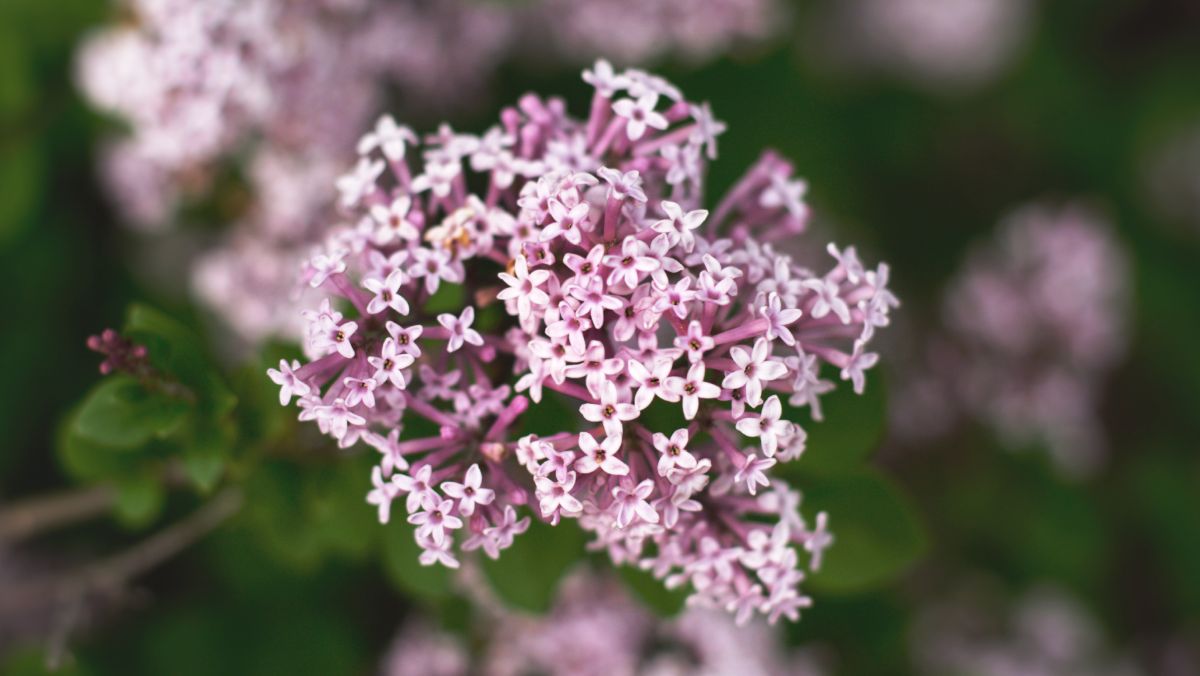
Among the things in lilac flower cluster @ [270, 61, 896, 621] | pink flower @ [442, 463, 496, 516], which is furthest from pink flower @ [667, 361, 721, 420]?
pink flower @ [442, 463, 496, 516]

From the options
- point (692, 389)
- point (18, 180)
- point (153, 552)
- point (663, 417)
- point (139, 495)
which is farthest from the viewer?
Answer: point (18, 180)

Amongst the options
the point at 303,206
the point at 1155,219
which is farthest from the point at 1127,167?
the point at 303,206

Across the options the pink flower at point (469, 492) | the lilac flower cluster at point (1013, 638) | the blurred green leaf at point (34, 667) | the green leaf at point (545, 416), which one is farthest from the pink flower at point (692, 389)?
the lilac flower cluster at point (1013, 638)

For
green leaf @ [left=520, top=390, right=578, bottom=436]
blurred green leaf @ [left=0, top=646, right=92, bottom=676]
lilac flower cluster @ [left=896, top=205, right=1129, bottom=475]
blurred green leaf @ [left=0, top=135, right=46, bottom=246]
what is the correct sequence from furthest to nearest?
lilac flower cluster @ [left=896, top=205, right=1129, bottom=475] < blurred green leaf @ [left=0, top=135, right=46, bottom=246] < blurred green leaf @ [left=0, top=646, right=92, bottom=676] < green leaf @ [left=520, top=390, right=578, bottom=436]

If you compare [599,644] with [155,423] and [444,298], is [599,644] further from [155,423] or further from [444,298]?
[155,423]

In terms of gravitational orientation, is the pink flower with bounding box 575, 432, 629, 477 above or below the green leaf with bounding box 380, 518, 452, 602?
above

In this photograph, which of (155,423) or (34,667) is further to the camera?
(34,667)

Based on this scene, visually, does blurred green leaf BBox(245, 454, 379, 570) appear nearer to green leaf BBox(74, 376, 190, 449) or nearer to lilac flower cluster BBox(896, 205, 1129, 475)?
green leaf BBox(74, 376, 190, 449)

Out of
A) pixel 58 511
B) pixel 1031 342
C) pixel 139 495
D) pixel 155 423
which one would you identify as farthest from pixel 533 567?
pixel 1031 342
